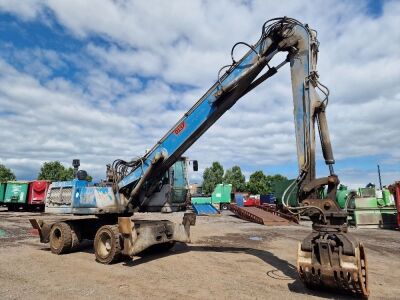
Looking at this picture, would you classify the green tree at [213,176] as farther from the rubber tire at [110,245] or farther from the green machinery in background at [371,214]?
the rubber tire at [110,245]

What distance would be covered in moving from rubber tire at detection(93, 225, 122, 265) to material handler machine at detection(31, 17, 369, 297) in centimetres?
3

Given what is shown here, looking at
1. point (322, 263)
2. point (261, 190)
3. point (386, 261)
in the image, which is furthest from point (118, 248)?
point (261, 190)

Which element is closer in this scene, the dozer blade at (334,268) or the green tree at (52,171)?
the dozer blade at (334,268)

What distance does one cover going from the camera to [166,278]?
25.8 feet

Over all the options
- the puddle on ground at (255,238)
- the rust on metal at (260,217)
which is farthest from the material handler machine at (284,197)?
the rust on metal at (260,217)

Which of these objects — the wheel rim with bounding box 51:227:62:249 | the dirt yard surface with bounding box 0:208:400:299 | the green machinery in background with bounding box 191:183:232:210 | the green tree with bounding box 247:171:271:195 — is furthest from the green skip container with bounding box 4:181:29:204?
the green tree with bounding box 247:171:271:195

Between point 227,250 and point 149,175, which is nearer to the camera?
point 149,175

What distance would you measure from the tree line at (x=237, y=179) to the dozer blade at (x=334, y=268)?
7802 centimetres

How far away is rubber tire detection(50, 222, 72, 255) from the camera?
1071cm

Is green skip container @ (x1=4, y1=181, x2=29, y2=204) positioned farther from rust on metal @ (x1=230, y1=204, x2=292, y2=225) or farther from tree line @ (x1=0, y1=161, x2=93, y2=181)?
tree line @ (x1=0, y1=161, x2=93, y2=181)

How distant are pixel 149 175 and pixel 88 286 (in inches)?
142

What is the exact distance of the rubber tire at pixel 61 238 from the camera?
1071 cm

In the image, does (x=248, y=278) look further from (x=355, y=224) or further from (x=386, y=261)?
(x=355, y=224)

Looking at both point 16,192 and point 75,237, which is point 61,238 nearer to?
point 75,237
